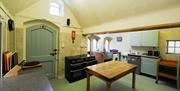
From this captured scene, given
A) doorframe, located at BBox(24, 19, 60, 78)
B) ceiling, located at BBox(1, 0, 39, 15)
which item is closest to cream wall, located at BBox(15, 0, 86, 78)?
doorframe, located at BBox(24, 19, 60, 78)

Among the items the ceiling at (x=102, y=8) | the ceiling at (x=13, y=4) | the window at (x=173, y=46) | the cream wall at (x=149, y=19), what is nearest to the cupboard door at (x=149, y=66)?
the window at (x=173, y=46)

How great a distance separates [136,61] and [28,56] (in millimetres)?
4305

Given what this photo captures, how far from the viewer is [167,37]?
14.0ft

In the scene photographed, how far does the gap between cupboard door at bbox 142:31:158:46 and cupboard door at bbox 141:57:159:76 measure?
0.66 m

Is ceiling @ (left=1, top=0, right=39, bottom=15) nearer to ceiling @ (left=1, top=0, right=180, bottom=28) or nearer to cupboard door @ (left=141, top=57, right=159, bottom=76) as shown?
ceiling @ (left=1, top=0, right=180, bottom=28)

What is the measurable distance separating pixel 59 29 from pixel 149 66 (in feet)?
12.6

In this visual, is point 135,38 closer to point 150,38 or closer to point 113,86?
point 150,38

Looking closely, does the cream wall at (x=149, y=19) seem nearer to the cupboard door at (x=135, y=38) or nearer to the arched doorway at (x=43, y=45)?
the arched doorway at (x=43, y=45)

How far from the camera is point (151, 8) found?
222 centimetres

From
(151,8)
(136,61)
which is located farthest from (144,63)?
(151,8)

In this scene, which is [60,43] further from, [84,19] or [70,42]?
[84,19]

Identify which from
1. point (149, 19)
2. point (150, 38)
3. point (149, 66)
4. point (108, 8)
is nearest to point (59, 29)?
point (108, 8)

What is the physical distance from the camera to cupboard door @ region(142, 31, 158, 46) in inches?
172

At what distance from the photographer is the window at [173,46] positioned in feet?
13.4
